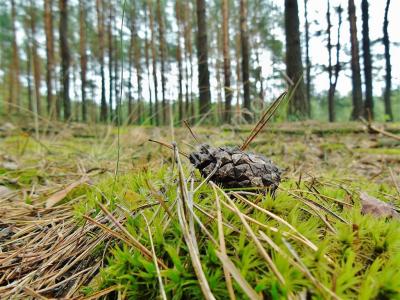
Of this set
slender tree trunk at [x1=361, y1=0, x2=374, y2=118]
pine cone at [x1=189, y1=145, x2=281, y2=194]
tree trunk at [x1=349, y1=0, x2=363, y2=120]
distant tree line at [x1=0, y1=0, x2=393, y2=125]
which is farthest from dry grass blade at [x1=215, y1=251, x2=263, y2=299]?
tree trunk at [x1=349, y1=0, x2=363, y2=120]

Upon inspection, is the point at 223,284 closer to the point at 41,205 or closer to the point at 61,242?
the point at 61,242

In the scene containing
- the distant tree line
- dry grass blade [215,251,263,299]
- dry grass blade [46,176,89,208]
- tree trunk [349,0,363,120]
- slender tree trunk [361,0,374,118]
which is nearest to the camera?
dry grass blade [215,251,263,299]

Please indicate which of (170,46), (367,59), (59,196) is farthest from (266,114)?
A: (170,46)

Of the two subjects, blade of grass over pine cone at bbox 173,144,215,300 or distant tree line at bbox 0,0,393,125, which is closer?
blade of grass over pine cone at bbox 173,144,215,300

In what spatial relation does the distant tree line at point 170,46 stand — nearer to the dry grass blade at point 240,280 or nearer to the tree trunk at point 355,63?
the tree trunk at point 355,63

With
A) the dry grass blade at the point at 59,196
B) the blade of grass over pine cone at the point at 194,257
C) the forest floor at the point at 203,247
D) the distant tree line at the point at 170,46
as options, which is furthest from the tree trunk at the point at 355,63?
the blade of grass over pine cone at the point at 194,257

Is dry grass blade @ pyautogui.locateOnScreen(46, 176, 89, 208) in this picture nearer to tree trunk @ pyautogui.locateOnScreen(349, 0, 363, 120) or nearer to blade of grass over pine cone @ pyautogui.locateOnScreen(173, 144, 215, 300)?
blade of grass over pine cone @ pyautogui.locateOnScreen(173, 144, 215, 300)

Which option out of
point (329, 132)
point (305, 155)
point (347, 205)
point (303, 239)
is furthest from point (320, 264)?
point (329, 132)

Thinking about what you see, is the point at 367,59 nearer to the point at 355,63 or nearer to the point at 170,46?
the point at 355,63

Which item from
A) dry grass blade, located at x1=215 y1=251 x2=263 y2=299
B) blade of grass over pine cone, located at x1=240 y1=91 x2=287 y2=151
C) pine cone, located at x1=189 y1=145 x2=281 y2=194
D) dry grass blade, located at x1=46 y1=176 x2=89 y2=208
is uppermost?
blade of grass over pine cone, located at x1=240 y1=91 x2=287 y2=151

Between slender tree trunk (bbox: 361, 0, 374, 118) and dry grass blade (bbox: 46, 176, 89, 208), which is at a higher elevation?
slender tree trunk (bbox: 361, 0, 374, 118)
